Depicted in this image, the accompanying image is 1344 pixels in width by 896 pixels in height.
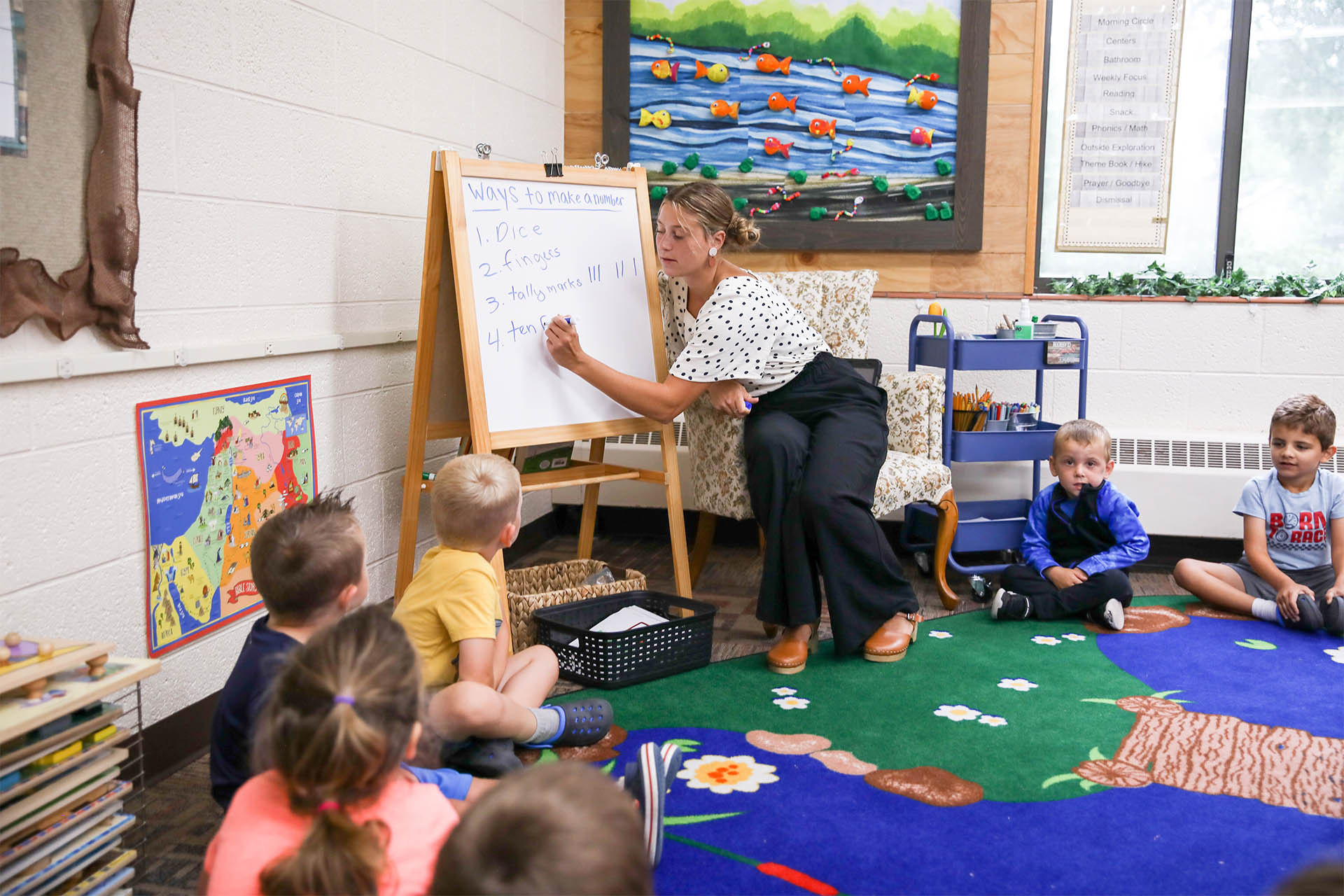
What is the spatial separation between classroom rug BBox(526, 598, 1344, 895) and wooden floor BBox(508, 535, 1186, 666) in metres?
0.22

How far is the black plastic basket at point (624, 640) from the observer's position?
94.5 inches

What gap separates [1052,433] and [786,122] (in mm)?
1406

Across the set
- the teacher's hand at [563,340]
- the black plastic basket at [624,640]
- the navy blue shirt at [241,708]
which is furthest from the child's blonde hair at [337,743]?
the teacher's hand at [563,340]

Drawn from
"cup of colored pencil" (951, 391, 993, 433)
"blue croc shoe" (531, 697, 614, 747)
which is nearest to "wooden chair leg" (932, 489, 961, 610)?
"cup of colored pencil" (951, 391, 993, 433)

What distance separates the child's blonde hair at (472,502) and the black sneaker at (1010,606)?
1553 mm

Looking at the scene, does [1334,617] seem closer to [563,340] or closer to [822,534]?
[822,534]

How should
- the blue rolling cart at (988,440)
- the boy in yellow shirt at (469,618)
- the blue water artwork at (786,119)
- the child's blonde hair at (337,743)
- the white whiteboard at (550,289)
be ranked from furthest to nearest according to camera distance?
1. the blue water artwork at (786,119)
2. the blue rolling cart at (988,440)
3. the white whiteboard at (550,289)
4. the boy in yellow shirt at (469,618)
5. the child's blonde hair at (337,743)

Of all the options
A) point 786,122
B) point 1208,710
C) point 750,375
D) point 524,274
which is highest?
point 786,122

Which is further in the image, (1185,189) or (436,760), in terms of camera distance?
(1185,189)

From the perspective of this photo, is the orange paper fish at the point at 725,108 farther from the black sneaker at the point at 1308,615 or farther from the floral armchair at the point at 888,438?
the black sneaker at the point at 1308,615

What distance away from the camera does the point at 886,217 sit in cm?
375

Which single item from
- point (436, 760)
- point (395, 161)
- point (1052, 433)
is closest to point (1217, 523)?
point (1052, 433)

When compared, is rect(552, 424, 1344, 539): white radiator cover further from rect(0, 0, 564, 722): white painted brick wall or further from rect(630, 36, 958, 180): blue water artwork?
rect(0, 0, 564, 722): white painted brick wall

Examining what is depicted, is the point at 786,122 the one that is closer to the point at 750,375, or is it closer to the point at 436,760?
the point at 750,375
